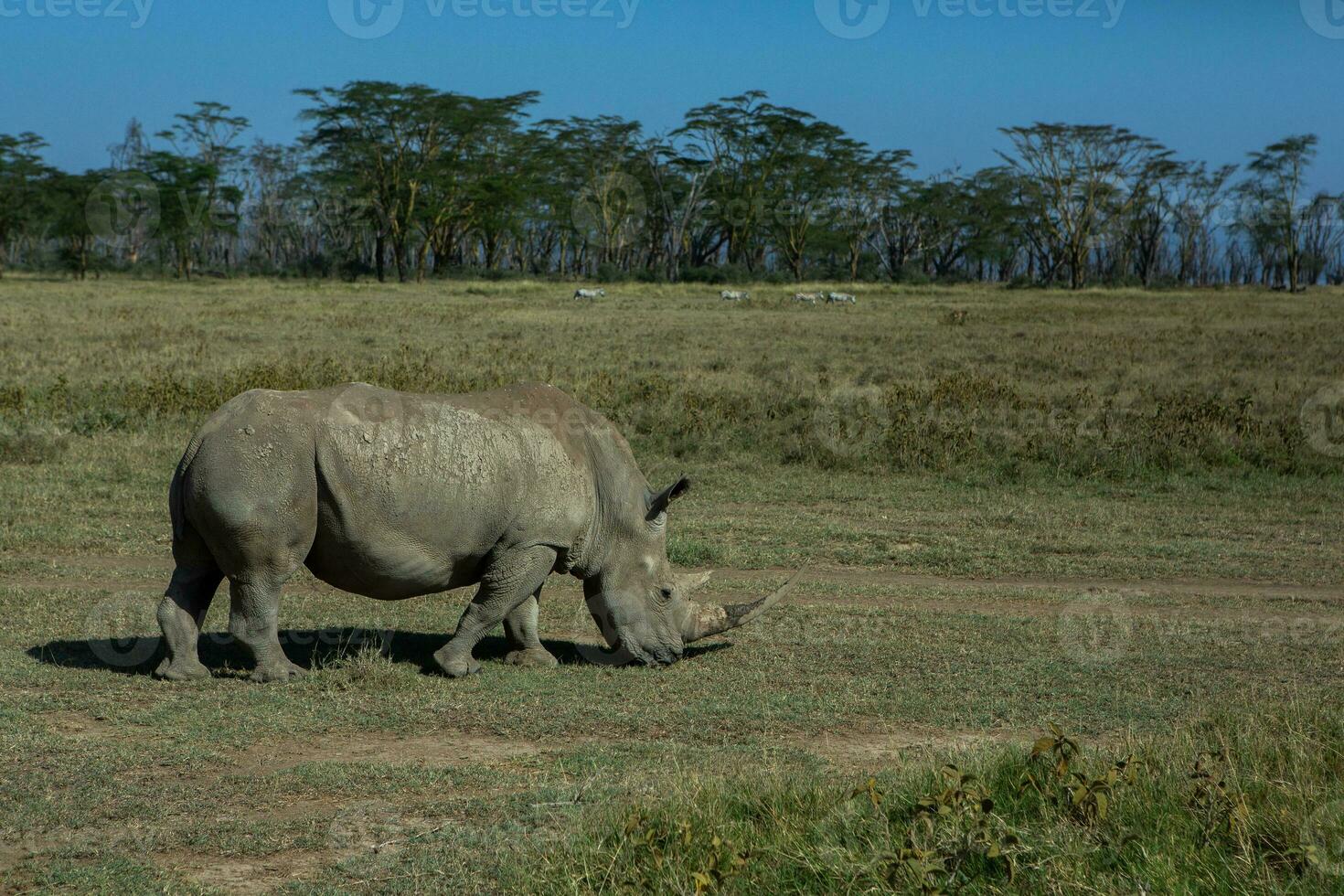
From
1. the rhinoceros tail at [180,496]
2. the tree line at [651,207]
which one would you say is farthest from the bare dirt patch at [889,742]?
the tree line at [651,207]

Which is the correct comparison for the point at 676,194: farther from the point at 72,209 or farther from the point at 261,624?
the point at 261,624

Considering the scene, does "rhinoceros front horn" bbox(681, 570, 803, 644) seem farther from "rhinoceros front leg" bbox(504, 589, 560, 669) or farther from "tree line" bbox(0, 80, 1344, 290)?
"tree line" bbox(0, 80, 1344, 290)

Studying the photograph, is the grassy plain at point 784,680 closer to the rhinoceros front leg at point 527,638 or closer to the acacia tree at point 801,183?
the rhinoceros front leg at point 527,638

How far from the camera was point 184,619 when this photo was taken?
7277mm

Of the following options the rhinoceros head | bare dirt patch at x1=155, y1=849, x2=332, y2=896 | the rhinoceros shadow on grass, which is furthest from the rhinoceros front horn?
bare dirt patch at x1=155, y1=849, x2=332, y2=896

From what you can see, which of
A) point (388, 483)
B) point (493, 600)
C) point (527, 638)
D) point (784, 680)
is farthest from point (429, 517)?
point (784, 680)

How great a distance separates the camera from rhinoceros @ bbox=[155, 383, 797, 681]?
275 inches

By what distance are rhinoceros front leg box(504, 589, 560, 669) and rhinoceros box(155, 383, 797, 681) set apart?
11mm

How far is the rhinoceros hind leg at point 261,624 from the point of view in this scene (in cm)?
708

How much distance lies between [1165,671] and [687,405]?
10.1 metres

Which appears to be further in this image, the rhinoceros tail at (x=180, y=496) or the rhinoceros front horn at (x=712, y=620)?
the rhinoceros front horn at (x=712, y=620)

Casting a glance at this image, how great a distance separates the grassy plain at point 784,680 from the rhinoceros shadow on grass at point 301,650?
4 cm

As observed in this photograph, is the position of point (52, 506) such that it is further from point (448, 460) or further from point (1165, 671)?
point (1165, 671)

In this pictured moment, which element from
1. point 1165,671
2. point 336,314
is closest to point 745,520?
point 1165,671
